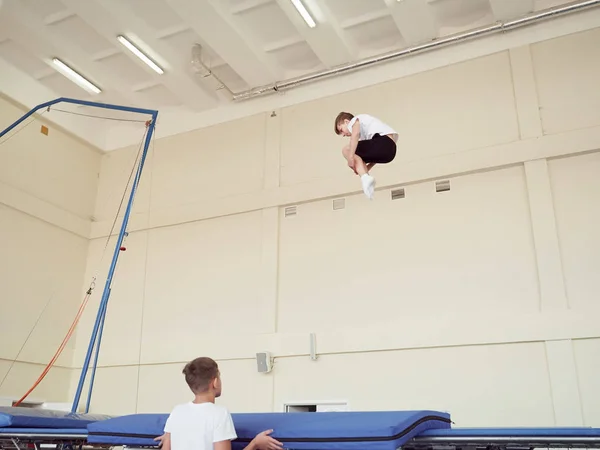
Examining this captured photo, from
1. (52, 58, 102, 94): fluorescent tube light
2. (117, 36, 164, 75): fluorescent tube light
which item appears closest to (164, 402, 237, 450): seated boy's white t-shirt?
(117, 36, 164, 75): fluorescent tube light

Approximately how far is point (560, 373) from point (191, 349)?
5292mm

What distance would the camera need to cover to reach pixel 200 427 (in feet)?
10.3

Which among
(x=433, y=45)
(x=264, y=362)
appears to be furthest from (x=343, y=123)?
(x=264, y=362)

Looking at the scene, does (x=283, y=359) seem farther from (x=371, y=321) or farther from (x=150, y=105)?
(x=150, y=105)

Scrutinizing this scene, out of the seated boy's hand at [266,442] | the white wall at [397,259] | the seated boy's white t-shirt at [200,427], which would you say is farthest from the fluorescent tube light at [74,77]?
the seated boy's hand at [266,442]

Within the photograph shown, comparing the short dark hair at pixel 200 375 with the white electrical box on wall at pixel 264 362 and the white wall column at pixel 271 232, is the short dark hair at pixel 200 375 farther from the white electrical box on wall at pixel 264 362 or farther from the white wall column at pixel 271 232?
the white wall column at pixel 271 232

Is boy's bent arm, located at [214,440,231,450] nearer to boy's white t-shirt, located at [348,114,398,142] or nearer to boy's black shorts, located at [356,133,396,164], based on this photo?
boy's black shorts, located at [356,133,396,164]

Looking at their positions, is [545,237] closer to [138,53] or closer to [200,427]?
[200,427]

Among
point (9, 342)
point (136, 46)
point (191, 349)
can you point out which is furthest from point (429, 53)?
point (9, 342)

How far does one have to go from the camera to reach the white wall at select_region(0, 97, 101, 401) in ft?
31.3

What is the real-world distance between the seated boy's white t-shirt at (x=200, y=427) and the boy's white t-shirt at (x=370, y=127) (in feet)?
10.6

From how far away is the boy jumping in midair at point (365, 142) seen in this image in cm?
562

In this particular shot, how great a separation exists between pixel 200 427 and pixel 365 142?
334cm

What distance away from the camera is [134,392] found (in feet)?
32.0
